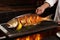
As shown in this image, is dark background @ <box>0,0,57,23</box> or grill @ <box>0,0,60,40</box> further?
dark background @ <box>0,0,57,23</box>

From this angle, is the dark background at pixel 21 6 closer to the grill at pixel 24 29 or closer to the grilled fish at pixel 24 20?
the grill at pixel 24 29

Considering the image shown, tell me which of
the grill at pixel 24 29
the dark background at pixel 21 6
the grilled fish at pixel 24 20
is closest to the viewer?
the grill at pixel 24 29

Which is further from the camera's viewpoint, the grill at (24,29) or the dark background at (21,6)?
the dark background at (21,6)

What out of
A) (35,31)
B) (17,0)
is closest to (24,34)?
(35,31)

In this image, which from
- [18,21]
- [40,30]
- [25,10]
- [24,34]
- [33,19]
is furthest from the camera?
[25,10]

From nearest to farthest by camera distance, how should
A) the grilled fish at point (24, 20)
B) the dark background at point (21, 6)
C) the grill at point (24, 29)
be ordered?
the grill at point (24, 29) → the grilled fish at point (24, 20) → the dark background at point (21, 6)

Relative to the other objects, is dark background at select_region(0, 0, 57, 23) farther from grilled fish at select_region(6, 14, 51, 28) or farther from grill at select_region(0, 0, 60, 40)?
grilled fish at select_region(6, 14, 51, 28)

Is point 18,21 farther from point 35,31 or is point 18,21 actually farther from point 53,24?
point 53,24

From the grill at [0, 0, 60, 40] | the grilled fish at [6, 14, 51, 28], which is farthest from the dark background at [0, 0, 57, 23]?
the grilled fish at [6, 14, 51, 28]

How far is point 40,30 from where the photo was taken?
142 centimetres

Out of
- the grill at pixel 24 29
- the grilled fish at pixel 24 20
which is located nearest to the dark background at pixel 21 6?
A: the grill at pixel 24 29

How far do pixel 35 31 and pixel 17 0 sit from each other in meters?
1.34

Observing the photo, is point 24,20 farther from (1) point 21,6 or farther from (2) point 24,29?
(1) point 21,6

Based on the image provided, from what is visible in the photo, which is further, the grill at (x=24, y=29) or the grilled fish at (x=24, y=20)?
the grilled fish at (x=24, y=20)
